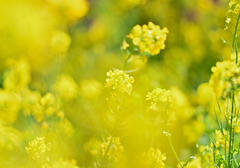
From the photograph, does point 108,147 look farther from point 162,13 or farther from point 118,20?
point 118,20

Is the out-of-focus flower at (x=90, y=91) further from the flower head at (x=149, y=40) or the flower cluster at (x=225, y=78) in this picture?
the flower cluster at (x=225, y=78)

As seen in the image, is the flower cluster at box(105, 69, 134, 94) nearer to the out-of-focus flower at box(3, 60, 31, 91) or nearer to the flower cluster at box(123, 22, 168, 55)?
the flower cluster at box(123, 22, 168, 55)

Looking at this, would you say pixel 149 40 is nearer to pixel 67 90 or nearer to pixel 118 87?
pixel 118 87

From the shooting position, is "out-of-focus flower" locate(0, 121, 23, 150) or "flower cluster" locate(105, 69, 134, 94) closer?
"flower cluster" locate(105, 69, 134, 94)

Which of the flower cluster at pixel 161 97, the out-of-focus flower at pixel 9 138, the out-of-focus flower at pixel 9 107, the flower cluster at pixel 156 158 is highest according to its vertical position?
the out-of-focus flower at pixel 9 107

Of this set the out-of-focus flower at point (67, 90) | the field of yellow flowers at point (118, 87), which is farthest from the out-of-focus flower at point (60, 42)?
the out-of-focus flower at point (67, 90)

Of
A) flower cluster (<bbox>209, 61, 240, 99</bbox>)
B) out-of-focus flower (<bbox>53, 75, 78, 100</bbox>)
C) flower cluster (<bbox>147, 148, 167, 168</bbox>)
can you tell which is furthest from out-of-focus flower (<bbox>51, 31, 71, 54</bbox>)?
flower cluster (<bbox>209, 61, 240, 99</bbox>)

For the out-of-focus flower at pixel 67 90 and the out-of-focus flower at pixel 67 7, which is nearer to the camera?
the out-of-focus flower at pixel 67 90
